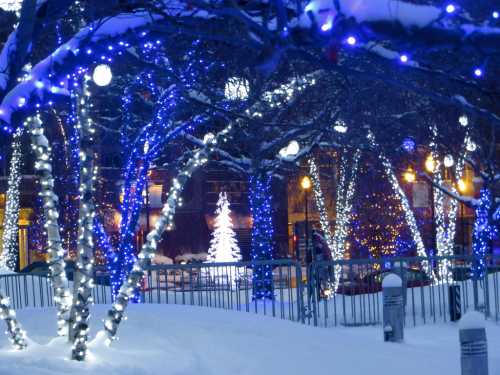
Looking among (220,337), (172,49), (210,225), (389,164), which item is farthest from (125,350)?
(210,225)

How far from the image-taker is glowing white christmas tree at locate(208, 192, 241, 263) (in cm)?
5319

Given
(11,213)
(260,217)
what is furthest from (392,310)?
(11,213)

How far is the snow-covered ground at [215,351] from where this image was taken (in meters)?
9.89

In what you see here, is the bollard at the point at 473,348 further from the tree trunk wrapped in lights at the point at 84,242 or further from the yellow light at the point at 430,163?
the yellow light at the point at 430,163

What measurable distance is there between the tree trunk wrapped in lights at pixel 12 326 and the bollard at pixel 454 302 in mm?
9883

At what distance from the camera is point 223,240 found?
5425 centimetres

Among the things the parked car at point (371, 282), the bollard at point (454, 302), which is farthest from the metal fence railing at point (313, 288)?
the bollard at point (454, 302)

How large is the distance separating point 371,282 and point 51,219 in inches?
345

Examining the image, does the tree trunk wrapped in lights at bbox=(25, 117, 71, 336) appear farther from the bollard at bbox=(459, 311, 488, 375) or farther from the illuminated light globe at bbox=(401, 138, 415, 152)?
the illuminated light globe at bbox=(401, 138, 415, 152)

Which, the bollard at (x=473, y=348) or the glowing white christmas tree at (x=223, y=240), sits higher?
the glowing white christmas tree at (x=223, y=240)

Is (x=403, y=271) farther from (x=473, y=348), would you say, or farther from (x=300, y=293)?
(x=473, y=348)

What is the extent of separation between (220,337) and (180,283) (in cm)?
599

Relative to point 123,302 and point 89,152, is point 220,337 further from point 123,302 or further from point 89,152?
point 89,152

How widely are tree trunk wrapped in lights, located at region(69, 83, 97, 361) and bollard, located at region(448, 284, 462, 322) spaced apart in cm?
927
